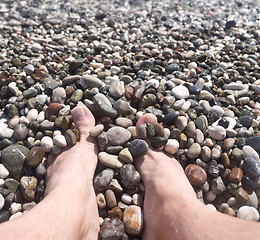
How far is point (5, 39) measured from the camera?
3.79 metres

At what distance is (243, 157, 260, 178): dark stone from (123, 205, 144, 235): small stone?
97cm

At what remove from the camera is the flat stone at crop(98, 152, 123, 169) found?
202 centimetres

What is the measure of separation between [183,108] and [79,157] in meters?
1.12

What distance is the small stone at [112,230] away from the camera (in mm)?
1670

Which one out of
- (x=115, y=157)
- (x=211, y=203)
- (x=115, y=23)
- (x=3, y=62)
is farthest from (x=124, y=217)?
(x=115, y=23)

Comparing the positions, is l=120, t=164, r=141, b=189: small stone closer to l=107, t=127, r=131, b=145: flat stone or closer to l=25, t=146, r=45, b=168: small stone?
l=107, t=127, r=131, b=145: flat stone

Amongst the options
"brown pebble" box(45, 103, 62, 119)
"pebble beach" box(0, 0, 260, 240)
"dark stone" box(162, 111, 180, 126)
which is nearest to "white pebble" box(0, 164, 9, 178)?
"pebble beach" box(0, 0, 260, 240)

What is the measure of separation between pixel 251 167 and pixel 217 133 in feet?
1.30

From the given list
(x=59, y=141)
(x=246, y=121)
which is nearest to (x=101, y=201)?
(x=59, y=141)

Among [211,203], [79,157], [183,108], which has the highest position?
[183,108]

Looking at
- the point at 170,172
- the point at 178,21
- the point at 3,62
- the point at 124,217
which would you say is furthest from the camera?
the point at 178,21

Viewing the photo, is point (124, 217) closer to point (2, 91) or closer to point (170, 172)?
point (170, 172)

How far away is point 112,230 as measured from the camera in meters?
1.68

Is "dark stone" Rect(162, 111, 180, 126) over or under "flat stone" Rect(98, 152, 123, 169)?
over
